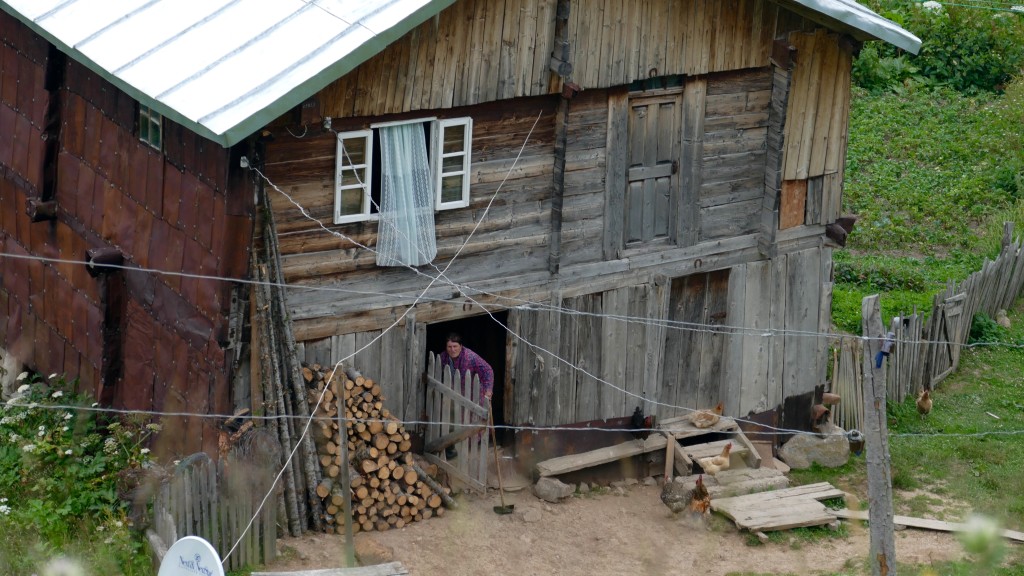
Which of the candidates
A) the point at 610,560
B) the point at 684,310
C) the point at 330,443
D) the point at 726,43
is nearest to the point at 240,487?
the point at 330,443

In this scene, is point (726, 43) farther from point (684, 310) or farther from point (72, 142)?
point (72, 142)

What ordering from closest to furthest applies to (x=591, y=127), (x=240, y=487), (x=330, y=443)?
(x=240, y=487) < (x=330, y=443) < (x=591, y=127)

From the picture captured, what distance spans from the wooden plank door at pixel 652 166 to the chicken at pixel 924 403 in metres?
4.38

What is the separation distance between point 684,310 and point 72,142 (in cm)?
686

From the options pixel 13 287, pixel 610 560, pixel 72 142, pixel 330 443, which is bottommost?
pixel 610 560

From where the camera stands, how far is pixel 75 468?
1371 cm

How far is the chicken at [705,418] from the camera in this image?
15.8 m

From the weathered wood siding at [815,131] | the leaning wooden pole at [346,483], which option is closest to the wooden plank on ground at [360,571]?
the leaning wooden pole at [346,483]

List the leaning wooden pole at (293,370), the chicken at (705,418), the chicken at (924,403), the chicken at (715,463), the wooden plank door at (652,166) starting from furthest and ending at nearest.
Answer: the chicken at (924,403) < the chicken at (705,418) < the chicken at (715,463) < the wooden plank door at (652,166) < the leaning wooden pole at (293,370)

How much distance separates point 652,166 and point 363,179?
346cm

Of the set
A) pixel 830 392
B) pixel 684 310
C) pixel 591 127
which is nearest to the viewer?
pixel 591 127

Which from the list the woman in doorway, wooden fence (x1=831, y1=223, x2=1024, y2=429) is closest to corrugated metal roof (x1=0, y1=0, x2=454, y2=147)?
A: the woman in doorway

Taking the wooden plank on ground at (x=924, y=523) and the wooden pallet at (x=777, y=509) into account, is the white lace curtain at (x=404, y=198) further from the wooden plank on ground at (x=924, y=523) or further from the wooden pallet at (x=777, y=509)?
the wooden plank on ground at (x=924, y=523)

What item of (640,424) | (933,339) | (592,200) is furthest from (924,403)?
(592,200)
